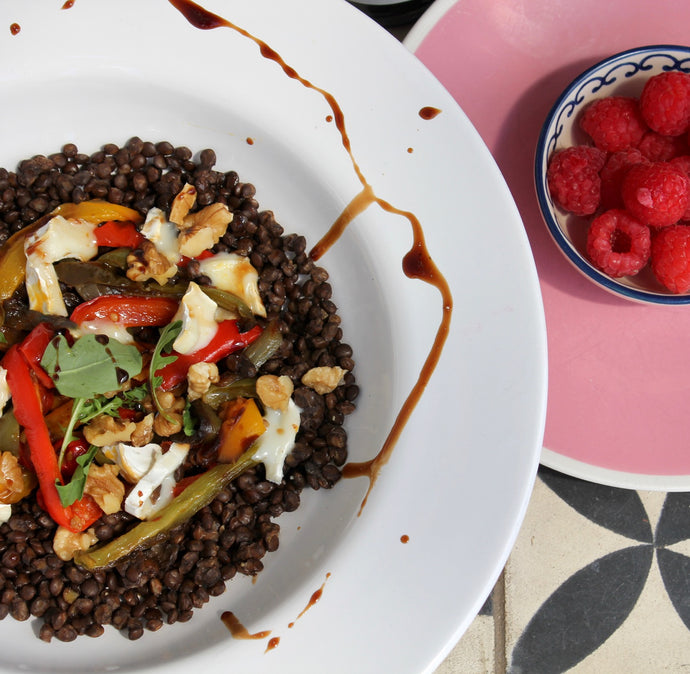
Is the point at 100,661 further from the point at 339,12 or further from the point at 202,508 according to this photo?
the point at 339,12

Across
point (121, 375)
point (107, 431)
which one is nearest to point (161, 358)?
point (121, 375)

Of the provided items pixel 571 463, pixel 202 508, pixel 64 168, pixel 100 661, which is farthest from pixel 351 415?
pixel 64 168

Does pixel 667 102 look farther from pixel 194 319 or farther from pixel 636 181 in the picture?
pixel 194 319

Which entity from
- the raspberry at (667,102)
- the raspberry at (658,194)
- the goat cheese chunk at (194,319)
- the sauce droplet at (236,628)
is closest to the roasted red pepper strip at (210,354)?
the goat cheese chunk at (194,319)

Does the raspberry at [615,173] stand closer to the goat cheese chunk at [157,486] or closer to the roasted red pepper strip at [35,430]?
the goat cheese chunk at [157,486]

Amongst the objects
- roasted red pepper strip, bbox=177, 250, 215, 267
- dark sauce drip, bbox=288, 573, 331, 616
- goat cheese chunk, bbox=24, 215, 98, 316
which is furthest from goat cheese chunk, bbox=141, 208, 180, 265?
dark sauce drip, bbox=288, 573, 331, 616

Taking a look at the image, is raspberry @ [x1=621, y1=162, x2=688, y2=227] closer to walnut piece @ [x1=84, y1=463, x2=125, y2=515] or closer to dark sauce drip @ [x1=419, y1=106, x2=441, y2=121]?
dark sauce drip @ [x1=419, y1=106, x2=441, y2=121]
